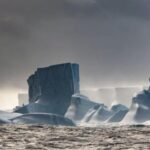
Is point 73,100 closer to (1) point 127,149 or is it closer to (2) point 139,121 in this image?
(2) point 139,121

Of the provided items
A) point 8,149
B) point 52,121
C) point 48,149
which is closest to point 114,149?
point 48,149

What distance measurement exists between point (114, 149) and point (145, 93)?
6754 inches

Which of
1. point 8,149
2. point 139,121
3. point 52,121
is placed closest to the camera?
point 8,149

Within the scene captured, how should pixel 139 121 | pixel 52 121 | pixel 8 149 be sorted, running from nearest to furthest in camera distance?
1. pixel 8 149
2. pixel 52 121
3. pixel 139 121

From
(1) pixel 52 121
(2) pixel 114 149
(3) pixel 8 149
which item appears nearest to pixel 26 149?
(3) pixel 8 149

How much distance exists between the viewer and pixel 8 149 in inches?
1089

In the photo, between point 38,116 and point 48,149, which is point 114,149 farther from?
point 38,116

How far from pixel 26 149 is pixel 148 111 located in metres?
173

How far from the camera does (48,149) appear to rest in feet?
93.7

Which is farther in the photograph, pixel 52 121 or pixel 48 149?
pixel 52 121

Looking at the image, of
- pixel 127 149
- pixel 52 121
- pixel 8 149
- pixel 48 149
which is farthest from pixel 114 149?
pixel 52 121

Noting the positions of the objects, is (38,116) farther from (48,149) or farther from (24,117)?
(48,149)

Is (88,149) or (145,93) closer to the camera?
(88,149)

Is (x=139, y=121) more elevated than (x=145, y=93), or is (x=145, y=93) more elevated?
(x=145, y=93)
